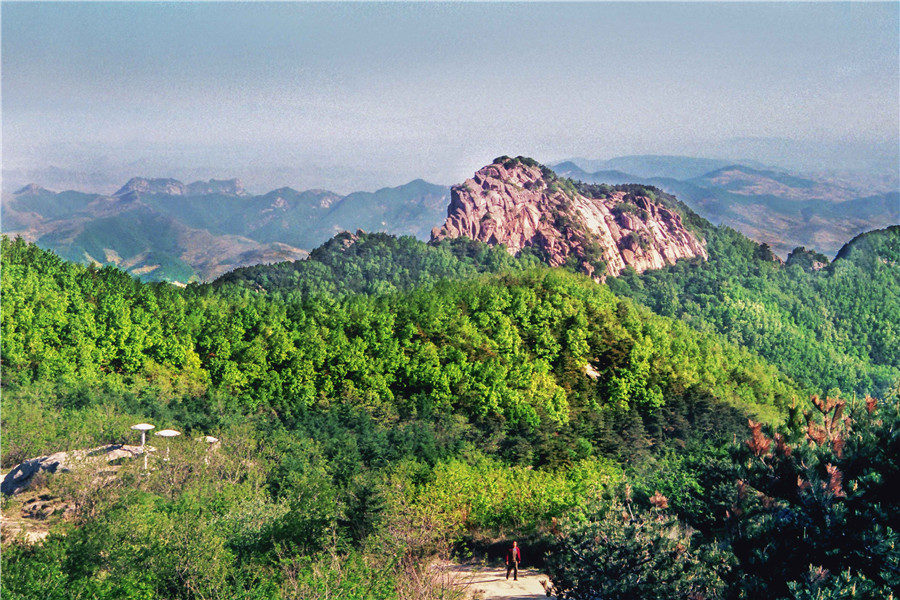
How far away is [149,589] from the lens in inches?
617

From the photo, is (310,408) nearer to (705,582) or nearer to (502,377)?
(502,377)

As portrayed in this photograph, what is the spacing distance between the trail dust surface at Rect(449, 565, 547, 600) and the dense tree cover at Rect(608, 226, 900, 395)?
42571 mm

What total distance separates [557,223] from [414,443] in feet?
166

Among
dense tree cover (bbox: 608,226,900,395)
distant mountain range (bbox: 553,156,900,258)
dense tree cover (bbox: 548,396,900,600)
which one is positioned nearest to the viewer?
dense tree cover (bbox: 548,396,900,600)

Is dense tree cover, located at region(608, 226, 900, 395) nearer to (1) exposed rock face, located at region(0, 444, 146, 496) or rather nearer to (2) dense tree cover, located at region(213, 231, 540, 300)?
(2) dense tree cover, located at region(213, 231, 540, 300)

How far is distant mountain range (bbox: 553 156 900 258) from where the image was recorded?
13325 centimetres

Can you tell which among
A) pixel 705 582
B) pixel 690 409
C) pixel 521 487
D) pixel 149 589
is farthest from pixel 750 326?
pixel 149 589

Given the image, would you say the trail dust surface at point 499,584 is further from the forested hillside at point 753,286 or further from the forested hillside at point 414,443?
the forested hillside at point 753,286

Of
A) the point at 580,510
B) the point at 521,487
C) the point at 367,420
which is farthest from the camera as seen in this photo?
the point at 367,420

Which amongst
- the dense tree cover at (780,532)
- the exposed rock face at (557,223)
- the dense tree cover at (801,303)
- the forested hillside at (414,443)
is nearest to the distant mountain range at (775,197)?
the dense tree cover at (801,303)

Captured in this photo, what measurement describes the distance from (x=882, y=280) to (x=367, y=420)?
66.6 m

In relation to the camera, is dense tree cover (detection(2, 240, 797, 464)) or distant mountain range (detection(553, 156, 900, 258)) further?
distant mountain range (detection(553, 156, 900, 258))

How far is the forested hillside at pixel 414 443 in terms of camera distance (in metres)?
15.5

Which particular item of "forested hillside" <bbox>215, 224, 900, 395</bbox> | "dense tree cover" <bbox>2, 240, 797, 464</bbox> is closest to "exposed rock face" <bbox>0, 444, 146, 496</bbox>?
"dense tree cover" <bbox>2, 240, 797, 464</bbox>
